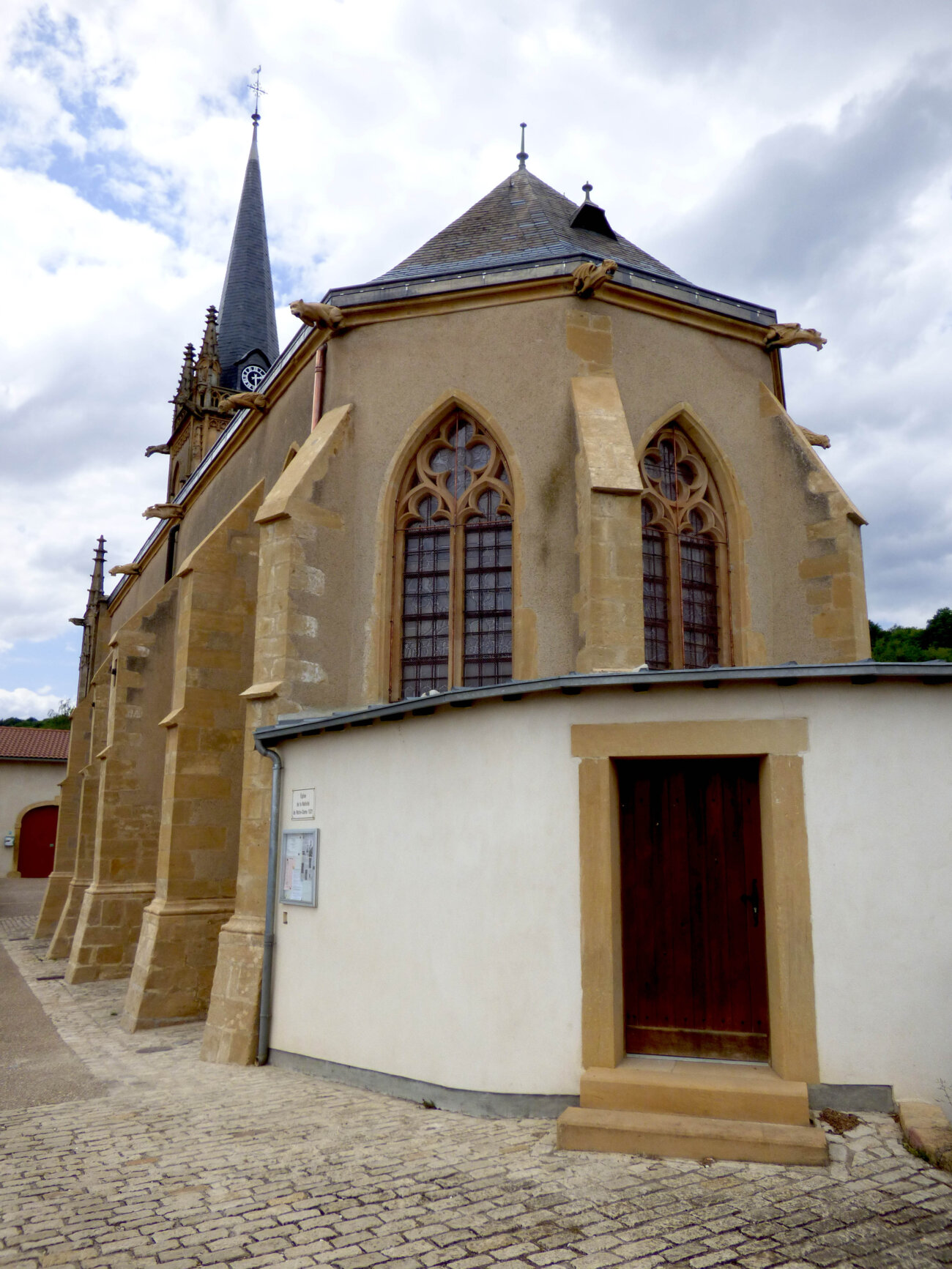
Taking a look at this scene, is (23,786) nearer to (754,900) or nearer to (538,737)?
(538,737)

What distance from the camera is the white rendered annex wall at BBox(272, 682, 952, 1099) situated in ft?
17.4

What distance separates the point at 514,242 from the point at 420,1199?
34.5ft

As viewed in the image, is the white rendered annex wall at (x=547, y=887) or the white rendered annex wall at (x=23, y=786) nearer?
the white rendered annex wall at (x=547, y=887)

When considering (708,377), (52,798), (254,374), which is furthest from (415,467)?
(52,798)

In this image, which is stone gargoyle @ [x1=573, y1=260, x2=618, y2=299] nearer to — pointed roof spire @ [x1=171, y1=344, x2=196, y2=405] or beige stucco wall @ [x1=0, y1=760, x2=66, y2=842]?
pointed roof spire @ [x1=171, y1=344, x2=196, y2=405]

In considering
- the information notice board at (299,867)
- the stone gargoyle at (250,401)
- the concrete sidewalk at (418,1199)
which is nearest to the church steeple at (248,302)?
the stone gargoyle at (250,401)

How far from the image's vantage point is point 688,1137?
4832mm

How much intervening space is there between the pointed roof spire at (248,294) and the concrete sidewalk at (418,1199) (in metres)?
24.5

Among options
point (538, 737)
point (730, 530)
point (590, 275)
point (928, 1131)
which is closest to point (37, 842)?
point (730, 530)

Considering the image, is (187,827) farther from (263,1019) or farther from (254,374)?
(254,374)

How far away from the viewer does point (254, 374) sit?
2717cm

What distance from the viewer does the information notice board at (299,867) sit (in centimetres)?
754

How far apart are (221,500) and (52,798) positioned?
933 inches

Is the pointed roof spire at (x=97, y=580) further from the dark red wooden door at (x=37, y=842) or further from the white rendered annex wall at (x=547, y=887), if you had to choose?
the white rendered annex wall at (x=547, y=887)
